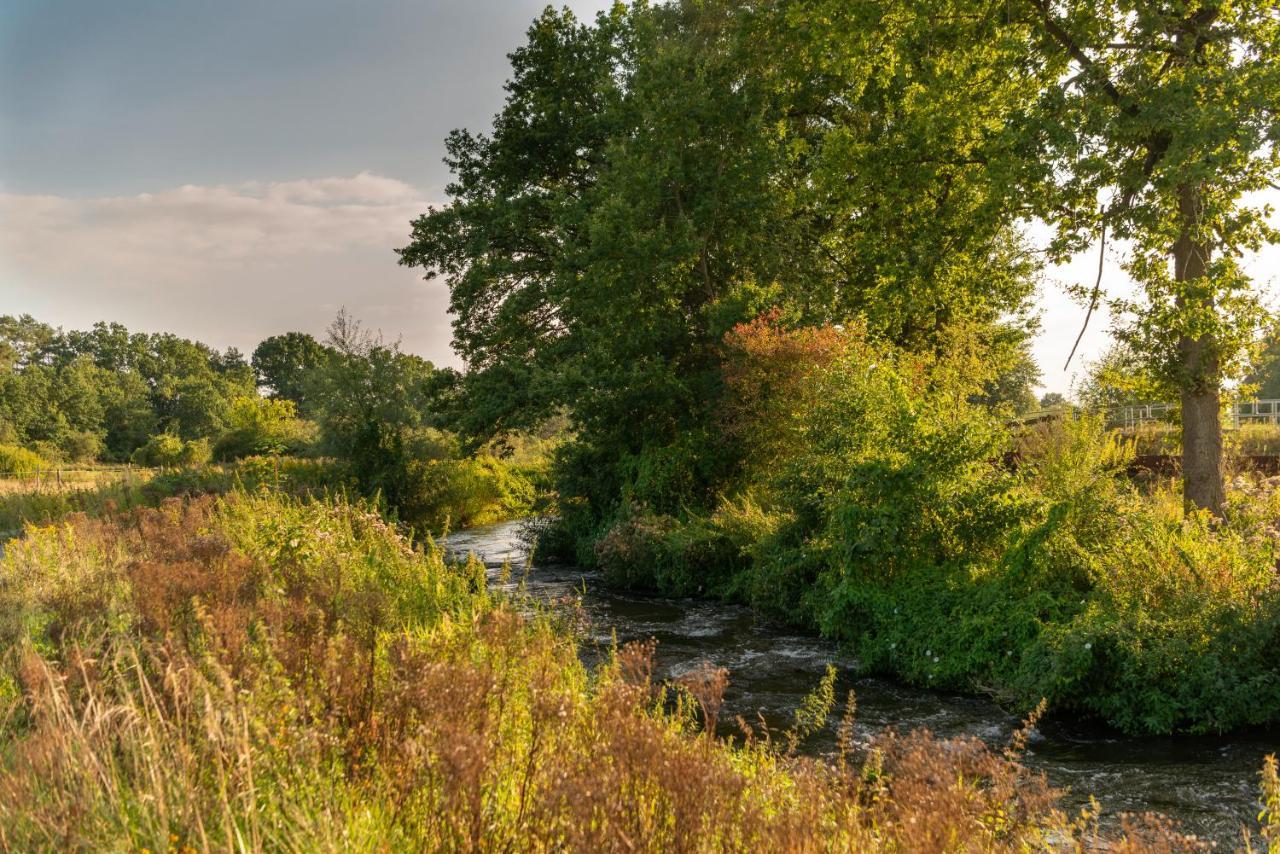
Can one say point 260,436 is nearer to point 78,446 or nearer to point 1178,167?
point 78,446

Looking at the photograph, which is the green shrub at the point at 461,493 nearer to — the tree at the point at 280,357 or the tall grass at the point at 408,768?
the tall grass at the point at 408,768

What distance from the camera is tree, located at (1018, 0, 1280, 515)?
11.5 metres

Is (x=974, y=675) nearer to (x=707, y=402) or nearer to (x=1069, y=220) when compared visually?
(x=1069, y=220)

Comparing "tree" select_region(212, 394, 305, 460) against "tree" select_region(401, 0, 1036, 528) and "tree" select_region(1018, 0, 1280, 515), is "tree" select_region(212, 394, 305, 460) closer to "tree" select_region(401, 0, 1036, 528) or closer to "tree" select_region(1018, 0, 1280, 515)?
"tree" select_region(401, 0, 1036, 528)

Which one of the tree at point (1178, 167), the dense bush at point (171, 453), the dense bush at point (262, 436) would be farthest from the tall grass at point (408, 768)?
the dense bush at point (171, 453)

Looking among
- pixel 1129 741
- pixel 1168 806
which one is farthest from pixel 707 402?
pixel 1168 806

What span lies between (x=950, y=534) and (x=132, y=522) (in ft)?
36.3

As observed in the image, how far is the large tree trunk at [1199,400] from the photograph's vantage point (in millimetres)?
12750

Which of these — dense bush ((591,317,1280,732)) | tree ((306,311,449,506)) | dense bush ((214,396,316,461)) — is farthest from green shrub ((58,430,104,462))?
dense bush ((591,317,1280,732))

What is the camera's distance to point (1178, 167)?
37.4ft

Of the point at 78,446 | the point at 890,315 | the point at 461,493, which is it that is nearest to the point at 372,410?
the point at 461,493

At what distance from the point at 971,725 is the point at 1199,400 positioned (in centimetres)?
812

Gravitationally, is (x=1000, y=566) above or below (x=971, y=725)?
above

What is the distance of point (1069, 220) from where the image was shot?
1365 cm
